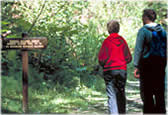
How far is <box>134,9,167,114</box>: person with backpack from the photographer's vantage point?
489 centimetres

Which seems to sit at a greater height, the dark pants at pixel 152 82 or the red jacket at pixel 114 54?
the red jacket at pixel 114 54

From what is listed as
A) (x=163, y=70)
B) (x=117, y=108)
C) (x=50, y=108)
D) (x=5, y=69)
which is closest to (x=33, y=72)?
(x=5, y=69)

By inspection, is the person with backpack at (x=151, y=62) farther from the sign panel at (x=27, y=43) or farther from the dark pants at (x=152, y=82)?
the sign panel at (x=27, y=43)

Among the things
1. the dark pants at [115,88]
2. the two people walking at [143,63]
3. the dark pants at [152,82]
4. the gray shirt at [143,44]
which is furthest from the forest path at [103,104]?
the gray shirt at [143,44]

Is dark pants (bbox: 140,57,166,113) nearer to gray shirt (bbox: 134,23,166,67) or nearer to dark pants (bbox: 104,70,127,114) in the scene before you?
gray shirt (bbox: 134,23,166,67)

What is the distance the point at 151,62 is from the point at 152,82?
32 centimetres

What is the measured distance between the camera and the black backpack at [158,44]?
16.0 feet

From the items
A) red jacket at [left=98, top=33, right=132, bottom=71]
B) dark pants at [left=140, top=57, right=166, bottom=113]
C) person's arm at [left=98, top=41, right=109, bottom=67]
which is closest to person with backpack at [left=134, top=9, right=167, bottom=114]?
dark pants at [left=140, top=57, right=166, bottom=113]

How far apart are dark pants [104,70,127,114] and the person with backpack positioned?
343 mm

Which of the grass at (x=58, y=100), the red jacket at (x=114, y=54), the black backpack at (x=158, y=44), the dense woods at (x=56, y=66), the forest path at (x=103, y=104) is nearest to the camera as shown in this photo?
the black backpack at (x=158, y=44)

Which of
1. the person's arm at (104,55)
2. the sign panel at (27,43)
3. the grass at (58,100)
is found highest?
the sign panel at (27,43)

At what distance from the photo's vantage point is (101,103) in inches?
290

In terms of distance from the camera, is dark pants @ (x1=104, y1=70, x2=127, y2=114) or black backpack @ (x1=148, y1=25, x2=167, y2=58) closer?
black backpack @ (x1=148, y1=25, x2=167, y2=58)

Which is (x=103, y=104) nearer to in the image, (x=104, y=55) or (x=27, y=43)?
(x=104, y=55)
